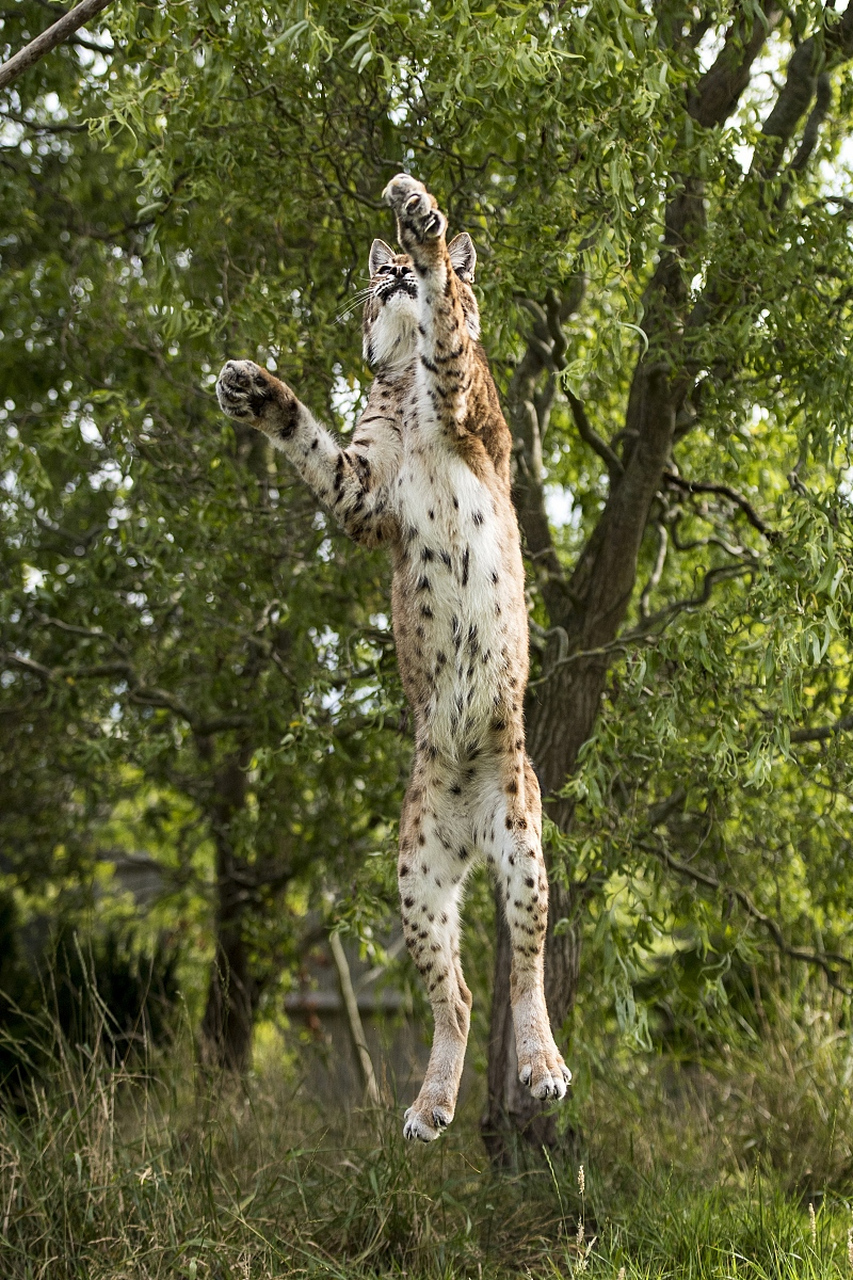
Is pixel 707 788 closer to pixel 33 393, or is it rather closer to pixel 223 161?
pixel 223 161

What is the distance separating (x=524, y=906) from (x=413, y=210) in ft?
6.27

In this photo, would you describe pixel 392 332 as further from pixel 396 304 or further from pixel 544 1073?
pixel 544 1073

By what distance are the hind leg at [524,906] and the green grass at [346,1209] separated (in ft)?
6.07

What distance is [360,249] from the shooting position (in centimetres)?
701

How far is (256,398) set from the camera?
363cm

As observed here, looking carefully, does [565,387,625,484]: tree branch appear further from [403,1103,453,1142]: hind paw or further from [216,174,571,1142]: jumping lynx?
[403,1103,453,1142]: hind paw

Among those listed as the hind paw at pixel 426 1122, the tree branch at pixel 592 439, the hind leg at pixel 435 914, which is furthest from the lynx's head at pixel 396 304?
the tree branch at pixel 592 439

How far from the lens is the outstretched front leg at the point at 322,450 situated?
3586 millimetres

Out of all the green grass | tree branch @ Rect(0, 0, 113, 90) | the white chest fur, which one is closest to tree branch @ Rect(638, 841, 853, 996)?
the green grass

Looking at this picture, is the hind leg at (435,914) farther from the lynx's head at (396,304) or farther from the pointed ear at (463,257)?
the pointed ear at (463,257)

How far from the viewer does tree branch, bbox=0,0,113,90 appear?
12.2ft

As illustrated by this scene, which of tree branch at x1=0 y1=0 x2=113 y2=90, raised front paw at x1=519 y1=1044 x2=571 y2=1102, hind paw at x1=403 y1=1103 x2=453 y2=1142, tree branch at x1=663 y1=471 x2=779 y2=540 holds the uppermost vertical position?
tree branch at x1=663 y1=471 x2=779 y2=540

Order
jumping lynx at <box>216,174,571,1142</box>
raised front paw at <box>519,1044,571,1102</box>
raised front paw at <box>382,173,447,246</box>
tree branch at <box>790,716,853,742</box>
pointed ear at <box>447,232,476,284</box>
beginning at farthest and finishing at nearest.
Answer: tree branch at <box>790,716,853,742</box> → pointed ear at <box>447,232,476,284</box> → jumping lynx at <box>216,174,571,1142</box> → raised front paw at <box>519,1044,571,1102</box> → raised front paw at <box>382,173,447,246</box>

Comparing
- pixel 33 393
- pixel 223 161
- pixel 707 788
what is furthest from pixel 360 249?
pixel 33 393
